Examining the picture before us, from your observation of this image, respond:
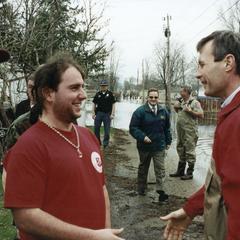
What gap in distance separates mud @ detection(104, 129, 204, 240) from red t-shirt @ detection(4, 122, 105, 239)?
157 inches

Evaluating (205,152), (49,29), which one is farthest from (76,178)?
(205,152)

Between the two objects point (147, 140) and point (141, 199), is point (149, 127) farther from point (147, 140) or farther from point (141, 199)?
point (141, 199)

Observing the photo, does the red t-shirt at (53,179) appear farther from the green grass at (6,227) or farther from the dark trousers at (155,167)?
the dark trousers at (155,167)

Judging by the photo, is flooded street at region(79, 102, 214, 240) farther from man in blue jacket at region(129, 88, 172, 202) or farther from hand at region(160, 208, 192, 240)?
hand at region(160, 208, 192, 240)

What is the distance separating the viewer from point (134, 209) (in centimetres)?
806

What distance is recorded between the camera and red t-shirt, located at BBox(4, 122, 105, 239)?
2.48 meters

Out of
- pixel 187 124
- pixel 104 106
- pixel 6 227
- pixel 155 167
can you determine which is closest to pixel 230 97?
pixel 6 227

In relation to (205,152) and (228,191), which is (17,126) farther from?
(205,152)

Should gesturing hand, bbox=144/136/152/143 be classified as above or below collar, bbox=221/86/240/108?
below

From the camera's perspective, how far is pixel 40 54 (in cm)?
1266

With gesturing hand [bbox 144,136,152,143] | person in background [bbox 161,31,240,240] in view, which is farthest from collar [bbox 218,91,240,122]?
gesturing hand [bbox 144,136,152,143]

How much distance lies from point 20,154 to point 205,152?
14.4m

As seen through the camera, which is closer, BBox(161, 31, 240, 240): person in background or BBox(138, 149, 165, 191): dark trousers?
BBox(161, 31, 240, 240): person in background

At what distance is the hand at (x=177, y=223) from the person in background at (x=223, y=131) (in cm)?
41
